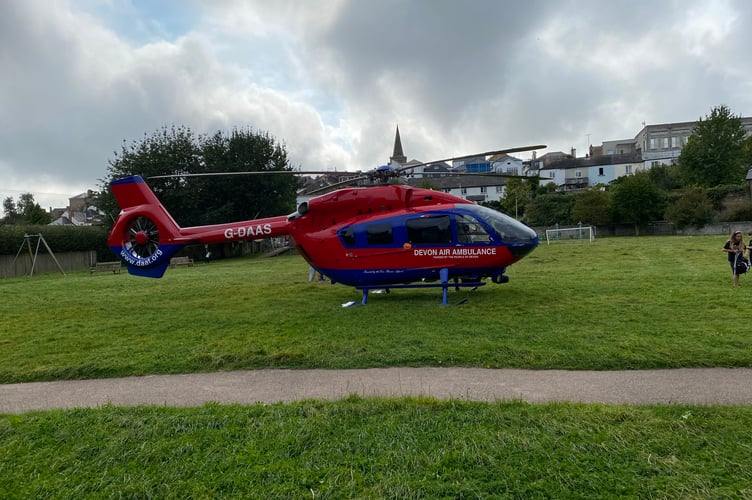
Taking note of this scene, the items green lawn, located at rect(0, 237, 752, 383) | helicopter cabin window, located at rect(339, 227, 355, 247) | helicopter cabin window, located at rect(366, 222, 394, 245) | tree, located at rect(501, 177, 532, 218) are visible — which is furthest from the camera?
tree, located at rect(501, 177, 532, 218)

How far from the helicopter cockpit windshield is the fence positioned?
31673 millimetres

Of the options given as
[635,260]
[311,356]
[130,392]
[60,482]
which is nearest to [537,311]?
[311,356]

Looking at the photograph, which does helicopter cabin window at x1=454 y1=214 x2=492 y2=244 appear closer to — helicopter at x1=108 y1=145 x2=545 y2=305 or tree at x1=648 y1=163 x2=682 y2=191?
helicopter at x1=108 y1=145 x2=545 y2=305

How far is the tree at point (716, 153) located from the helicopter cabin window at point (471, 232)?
52561 mm

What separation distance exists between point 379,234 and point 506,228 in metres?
3.23

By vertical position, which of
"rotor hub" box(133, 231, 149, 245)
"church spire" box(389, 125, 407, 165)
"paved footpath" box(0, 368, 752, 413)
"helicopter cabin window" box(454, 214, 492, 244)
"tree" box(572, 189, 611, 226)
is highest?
"church spire" box(389, 125, 407, 165)

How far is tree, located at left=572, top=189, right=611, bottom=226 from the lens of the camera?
4241 cm

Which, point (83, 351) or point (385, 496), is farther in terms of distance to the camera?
point (83, 351)

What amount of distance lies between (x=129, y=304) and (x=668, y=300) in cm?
1419

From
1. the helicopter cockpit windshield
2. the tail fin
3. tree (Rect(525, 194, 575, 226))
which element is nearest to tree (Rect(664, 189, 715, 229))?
tree (Rect(525, 194, 575, 226))

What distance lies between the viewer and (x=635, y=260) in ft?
61.2

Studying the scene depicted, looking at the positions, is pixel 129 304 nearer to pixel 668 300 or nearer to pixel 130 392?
pixel 130 392

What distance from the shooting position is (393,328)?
7.95 metres

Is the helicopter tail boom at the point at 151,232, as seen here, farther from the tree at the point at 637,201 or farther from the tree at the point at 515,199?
the tree at the point at 515,199
